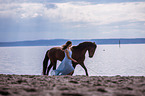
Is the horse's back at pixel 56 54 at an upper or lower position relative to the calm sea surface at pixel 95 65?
upper

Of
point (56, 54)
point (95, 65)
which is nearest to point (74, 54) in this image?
point (56, 54)

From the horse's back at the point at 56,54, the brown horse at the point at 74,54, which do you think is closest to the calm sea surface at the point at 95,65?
the brown horse at the point at 74,54

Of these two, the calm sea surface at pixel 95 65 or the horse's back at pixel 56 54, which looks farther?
the calm sea surface at pixel 95 65

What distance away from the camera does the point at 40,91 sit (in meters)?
6.10

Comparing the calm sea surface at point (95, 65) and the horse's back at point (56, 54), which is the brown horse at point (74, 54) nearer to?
the horse's back at point (56, 54)

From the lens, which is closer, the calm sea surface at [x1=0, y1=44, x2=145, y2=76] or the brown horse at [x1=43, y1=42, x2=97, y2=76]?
the brown horse at [x1=43, y1=42, x2=97, y2=76]

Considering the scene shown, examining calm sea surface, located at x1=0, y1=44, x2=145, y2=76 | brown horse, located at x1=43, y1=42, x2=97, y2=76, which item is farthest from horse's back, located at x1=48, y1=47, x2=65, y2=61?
calm sea surface, located at x1=0, y1=44, x2=145, y2=76

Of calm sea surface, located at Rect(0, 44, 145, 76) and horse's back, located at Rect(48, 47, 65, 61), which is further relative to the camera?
calm sea surface, located at Rect(0, 44, 145, 76)

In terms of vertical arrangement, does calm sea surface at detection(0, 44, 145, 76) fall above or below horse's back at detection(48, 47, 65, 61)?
below

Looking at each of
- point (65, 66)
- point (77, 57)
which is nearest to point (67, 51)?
point (65, 66)

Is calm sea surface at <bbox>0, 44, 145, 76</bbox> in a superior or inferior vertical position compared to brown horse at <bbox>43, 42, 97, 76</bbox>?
inferior

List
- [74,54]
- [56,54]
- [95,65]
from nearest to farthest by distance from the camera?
[56,54], [74,54], [95,65]

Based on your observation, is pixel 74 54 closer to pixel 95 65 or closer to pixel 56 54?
pixel 56 54

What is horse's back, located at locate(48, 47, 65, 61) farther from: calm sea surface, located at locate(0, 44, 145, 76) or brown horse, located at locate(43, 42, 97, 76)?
calm sea surface, located at locate(0, 44, 145, 76)
